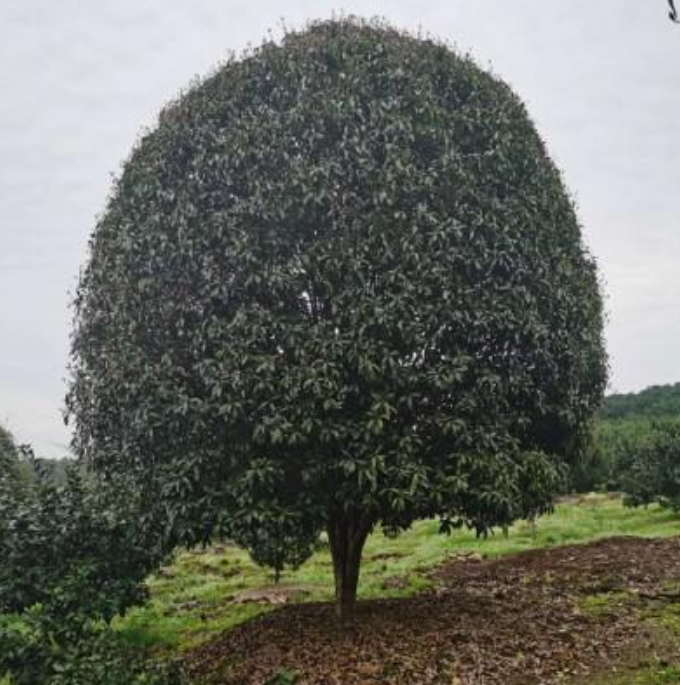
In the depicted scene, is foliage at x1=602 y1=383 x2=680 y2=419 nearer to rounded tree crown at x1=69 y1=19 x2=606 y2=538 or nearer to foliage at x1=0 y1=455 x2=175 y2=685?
rounded tree crown at x1=69 y1=19 x2=606 y2=538

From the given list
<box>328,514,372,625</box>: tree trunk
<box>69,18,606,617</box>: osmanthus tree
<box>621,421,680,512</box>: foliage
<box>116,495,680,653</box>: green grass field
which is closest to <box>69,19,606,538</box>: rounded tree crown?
<box>69,18,606,617</box>: osmanthus tree

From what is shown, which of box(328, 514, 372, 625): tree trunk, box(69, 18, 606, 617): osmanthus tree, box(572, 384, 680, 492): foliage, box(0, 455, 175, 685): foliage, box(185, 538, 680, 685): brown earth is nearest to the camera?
box(0, 455, 175, 685): foliage

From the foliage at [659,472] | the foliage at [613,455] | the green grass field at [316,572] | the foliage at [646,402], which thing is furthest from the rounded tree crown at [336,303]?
the foliage at [646,402]

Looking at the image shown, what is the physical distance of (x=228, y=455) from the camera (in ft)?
35.4

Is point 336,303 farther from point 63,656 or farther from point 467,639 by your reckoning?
point 63,656

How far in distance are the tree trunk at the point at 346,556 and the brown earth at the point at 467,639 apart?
0.29 m

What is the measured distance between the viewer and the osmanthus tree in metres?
10.5

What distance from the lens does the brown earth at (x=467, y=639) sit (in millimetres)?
10609

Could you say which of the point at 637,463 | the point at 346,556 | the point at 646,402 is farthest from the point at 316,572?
the point at 646,402

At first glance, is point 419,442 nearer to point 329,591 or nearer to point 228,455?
point 228,455

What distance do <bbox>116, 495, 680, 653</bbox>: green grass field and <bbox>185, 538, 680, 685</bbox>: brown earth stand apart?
6.75 ft

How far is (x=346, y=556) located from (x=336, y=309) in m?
4.17

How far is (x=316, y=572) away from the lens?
23.4m

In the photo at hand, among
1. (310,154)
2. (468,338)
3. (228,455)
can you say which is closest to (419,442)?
(468,338)
